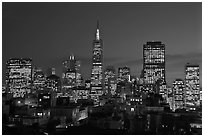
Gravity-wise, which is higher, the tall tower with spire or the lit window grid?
the tall tower with spire

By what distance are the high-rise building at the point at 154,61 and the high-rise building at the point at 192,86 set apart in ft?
10.8

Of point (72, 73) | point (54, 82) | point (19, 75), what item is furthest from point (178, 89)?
point (72, 73)

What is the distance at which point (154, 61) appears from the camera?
15.0 meters

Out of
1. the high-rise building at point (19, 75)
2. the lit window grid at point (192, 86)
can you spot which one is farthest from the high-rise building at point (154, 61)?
the high-rise building at point (19, 75)

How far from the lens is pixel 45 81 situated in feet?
41.7

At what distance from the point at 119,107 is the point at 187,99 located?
129 inches

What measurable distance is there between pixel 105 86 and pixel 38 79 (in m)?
3.66

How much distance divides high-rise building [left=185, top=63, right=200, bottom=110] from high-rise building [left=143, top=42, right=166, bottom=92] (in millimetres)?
3303

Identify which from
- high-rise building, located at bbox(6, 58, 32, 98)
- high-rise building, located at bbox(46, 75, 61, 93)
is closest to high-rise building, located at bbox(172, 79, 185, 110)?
high-rise building, located at bbox(46, 75, 61, 93)

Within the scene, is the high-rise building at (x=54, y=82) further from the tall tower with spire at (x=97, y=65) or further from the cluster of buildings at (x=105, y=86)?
the tall tower with spire at (x=97, y=65)

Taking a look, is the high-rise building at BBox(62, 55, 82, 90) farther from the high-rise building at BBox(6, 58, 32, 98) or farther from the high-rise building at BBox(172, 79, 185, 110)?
the high-rise building at BBox(172, 79, 185, 110)

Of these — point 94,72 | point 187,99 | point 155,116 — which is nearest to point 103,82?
point 94,72

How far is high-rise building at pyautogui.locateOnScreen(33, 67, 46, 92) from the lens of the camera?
11203 mm

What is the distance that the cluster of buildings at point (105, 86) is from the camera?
8.09 m
